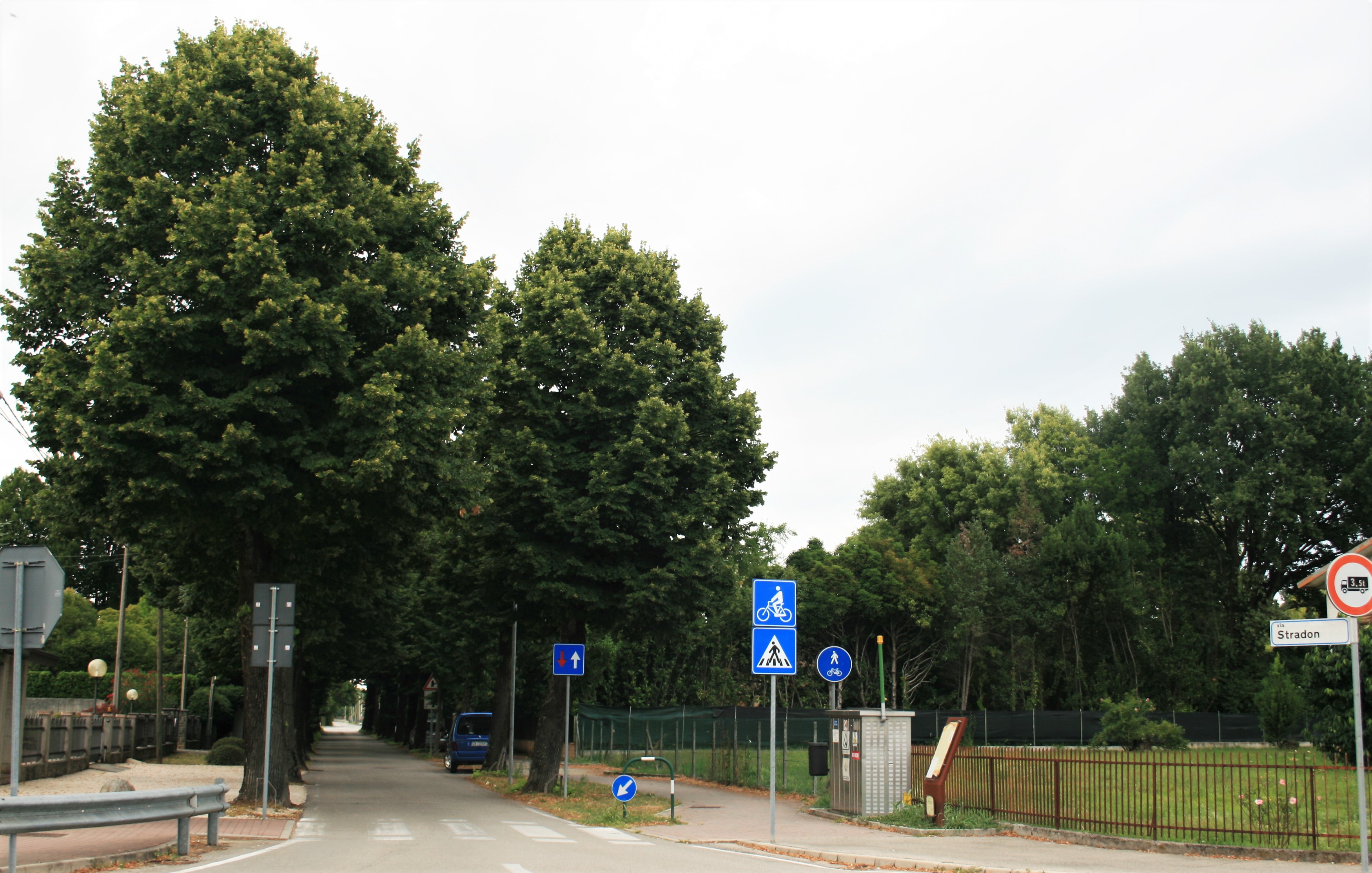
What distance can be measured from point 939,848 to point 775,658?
3.44 m

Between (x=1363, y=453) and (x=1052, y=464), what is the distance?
55.7ft

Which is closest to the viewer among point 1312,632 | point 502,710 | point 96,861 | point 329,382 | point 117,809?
point 1312,632

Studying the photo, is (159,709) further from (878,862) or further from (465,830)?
(878,862)

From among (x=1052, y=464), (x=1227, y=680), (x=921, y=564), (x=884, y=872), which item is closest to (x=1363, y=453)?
(x=1227, y=680)

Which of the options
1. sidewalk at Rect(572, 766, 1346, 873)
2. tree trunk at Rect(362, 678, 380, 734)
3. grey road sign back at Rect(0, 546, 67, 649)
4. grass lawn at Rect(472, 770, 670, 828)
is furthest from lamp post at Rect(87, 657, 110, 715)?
tree trunk at Rect(362, 678, 380, 734)

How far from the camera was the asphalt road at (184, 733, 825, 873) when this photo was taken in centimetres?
1198

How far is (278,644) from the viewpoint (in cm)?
1806

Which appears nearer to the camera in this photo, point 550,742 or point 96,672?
point 550,742

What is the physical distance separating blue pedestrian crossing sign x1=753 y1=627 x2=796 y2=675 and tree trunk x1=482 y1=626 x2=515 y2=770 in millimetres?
16797

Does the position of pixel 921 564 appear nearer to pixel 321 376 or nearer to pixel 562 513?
pixel 562 513

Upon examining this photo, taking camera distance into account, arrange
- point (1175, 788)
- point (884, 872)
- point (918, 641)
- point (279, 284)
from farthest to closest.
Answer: point (918, 641) < point (279, 284) < point (1175, 788) < point (884, 872)

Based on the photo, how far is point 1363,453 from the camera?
1971 inches

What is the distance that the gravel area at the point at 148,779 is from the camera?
23.1 meters

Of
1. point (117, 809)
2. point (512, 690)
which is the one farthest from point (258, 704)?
point (512, 690)
